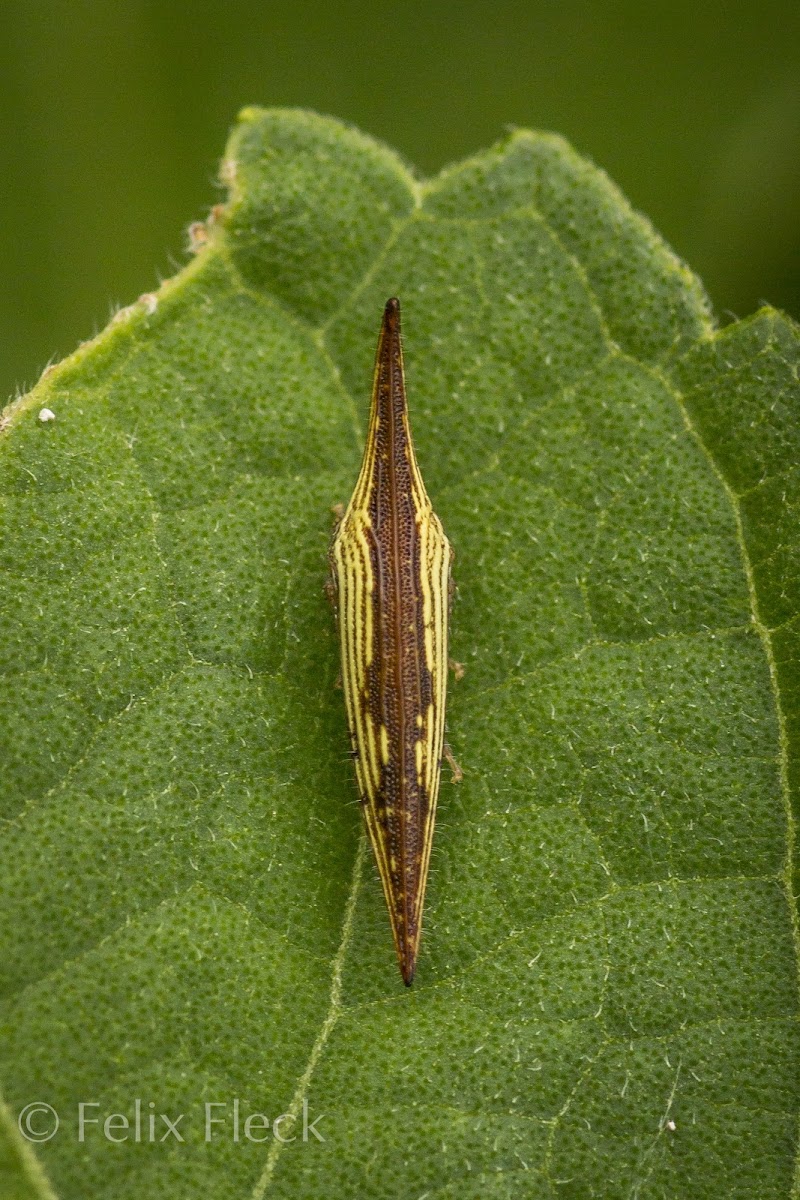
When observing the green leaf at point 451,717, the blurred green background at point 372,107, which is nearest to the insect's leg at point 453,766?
the green leaf at point 451,717

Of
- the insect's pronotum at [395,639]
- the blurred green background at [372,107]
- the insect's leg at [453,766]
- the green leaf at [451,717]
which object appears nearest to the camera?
the green leaf at [451,717]

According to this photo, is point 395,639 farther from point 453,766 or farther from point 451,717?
point 453,766

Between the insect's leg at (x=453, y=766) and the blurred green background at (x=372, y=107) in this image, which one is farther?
the blurred green background at (x=372, y=107)

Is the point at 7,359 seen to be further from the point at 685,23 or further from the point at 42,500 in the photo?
the point at 685,23

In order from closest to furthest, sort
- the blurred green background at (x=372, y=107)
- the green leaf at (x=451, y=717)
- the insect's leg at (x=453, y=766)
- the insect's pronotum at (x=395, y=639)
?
the green leaf at (x=451, y=717) → the insect's pronotum at (x=395, y=639) → the insect's leg at (x=453, y=766) → the blurred green background at (x=372, y=107)

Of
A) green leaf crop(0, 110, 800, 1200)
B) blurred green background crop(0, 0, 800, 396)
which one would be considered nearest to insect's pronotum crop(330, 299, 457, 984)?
green leaf crop(0, 110, 800, 1200)

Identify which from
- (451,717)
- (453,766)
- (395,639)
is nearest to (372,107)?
(395,639)

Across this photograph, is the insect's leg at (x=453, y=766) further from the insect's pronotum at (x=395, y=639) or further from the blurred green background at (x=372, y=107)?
the blurred green background at (x=372, y=107)
